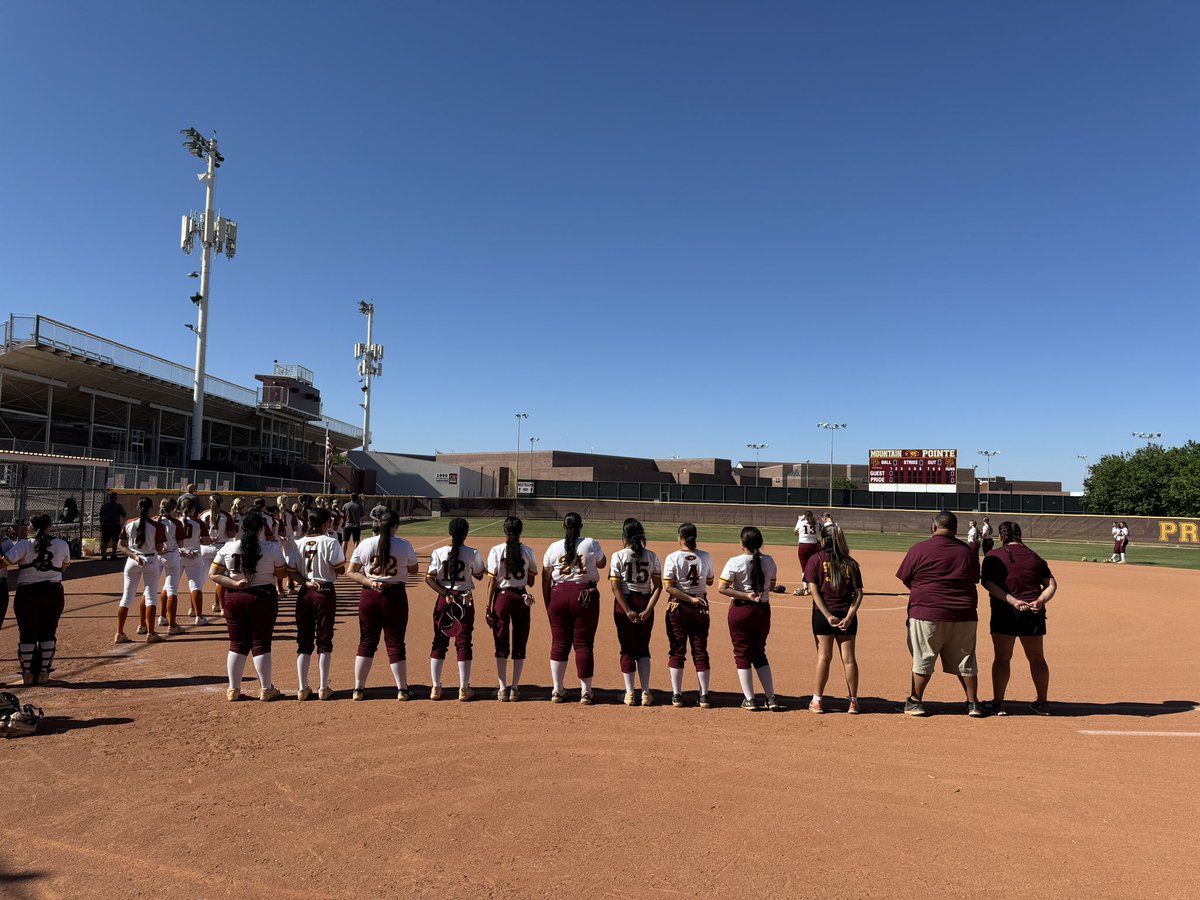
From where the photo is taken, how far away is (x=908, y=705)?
6.49 meters

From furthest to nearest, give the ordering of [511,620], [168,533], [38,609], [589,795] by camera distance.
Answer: [168,533], [38,609], [511,620], [589,795]

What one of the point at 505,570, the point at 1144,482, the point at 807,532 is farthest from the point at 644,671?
the point at 1144,482

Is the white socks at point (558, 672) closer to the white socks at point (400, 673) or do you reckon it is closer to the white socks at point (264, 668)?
the white socks at point (400, 673)

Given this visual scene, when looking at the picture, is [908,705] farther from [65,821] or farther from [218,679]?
[218,679]

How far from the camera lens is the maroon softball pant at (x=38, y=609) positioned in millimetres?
6906

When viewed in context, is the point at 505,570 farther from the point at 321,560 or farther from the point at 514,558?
the point at 321,560

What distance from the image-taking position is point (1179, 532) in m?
38.1

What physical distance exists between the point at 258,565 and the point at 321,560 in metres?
0.58

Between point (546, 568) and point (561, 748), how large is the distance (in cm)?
176

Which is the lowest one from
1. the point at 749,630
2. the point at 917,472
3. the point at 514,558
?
the point at 749,630

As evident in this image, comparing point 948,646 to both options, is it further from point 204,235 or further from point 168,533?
point 204,235

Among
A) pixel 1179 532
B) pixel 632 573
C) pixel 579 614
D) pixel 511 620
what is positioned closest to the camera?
pixel 579 614

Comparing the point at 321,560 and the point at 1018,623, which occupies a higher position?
the point at 321,560

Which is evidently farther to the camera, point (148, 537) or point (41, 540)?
point (148, 537)
